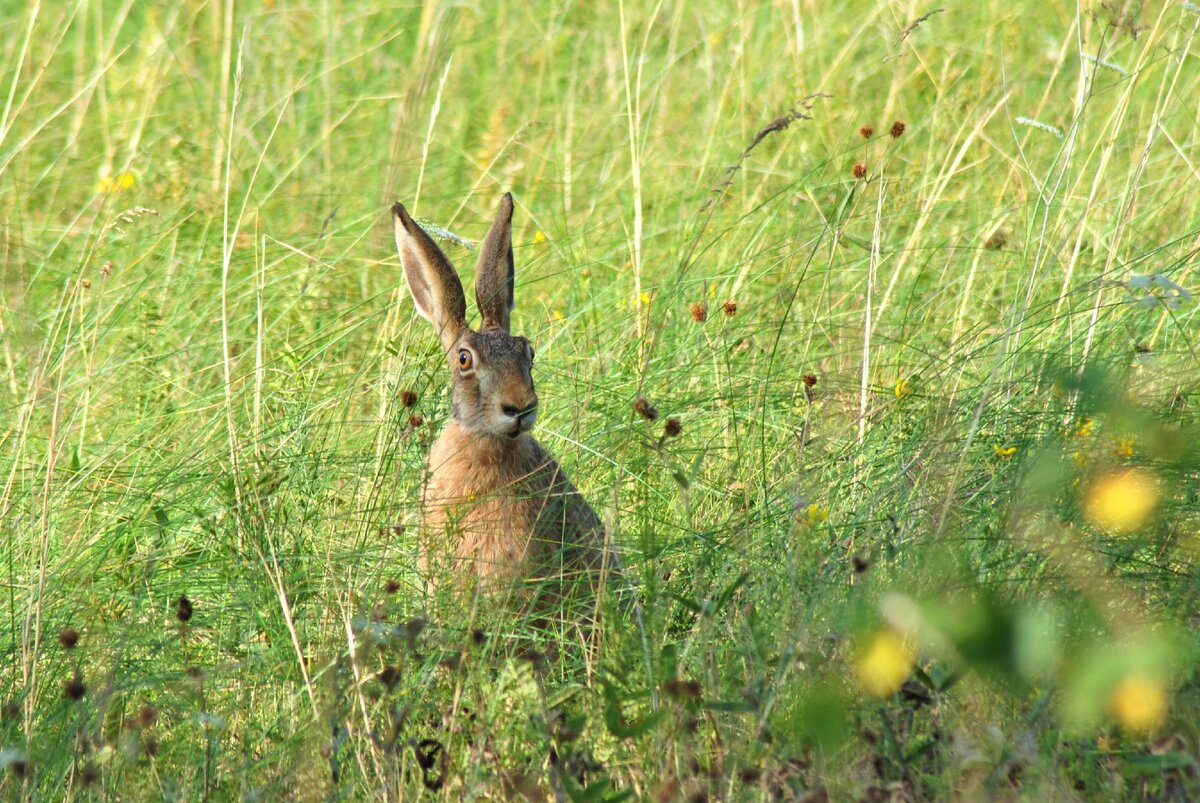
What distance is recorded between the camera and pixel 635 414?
3682 millimetres

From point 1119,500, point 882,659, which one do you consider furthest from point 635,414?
point 1119,500

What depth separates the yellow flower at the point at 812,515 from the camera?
322cm

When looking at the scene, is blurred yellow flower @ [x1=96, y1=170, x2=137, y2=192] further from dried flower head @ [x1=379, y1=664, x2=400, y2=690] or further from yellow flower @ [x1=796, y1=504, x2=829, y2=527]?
dried flower head @ [x1=379, y1=664, x2=400, y2=690]

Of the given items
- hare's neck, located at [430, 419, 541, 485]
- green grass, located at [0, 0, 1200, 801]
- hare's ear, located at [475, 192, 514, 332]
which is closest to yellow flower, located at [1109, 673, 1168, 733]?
green grass, located at [0, 0, 1200, 801]

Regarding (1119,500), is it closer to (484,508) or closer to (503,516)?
(503,516)

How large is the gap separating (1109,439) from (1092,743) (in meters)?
0.70

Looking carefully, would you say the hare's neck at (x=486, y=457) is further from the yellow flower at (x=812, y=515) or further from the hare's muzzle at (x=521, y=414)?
the yellow flower at (x=812, y=515)

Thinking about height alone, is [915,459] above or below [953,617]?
below

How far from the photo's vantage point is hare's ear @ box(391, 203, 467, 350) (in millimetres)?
4285

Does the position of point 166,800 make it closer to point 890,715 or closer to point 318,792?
point 318,792

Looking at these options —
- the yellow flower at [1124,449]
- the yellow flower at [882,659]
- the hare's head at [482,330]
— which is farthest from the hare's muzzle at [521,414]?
the yellow flower at [882,659]

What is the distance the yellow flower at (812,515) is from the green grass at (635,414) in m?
0.02

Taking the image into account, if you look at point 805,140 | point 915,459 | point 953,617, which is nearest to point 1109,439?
point 915,459

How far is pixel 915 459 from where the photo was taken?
11.5 feet
